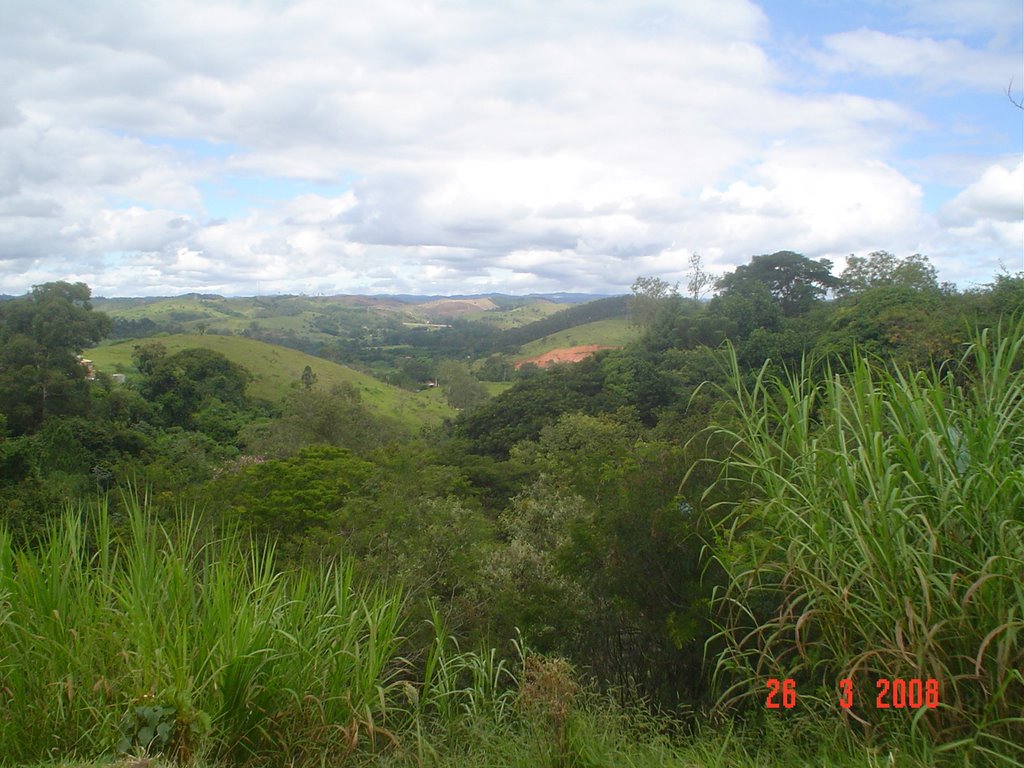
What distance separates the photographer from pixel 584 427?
2725 centimetres

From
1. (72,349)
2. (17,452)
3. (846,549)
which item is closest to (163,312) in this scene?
(72,349)

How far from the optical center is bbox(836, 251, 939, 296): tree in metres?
40.2

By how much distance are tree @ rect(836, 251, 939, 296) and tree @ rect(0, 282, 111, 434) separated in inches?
1655

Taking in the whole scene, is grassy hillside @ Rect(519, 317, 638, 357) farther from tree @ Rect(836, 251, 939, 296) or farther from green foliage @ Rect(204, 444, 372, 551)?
green foliage @ Rect(204, 444, 372, 551)

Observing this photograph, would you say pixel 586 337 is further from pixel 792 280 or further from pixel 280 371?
pixel 280 371

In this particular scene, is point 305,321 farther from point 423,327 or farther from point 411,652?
point 411,652

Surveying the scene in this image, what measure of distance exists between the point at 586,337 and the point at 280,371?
33.8 m

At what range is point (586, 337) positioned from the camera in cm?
7656

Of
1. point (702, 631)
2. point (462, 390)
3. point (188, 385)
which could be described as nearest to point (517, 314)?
point (462, 390)

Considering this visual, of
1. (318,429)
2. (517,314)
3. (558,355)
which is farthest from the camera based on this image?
(517,314)

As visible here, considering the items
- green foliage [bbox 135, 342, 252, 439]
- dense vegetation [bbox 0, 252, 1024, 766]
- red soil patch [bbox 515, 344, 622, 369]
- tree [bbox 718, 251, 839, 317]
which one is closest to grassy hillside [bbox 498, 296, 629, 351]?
red soil patch [bbox 515, 344, 622, 369]

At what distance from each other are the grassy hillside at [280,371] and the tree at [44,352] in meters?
13.9
